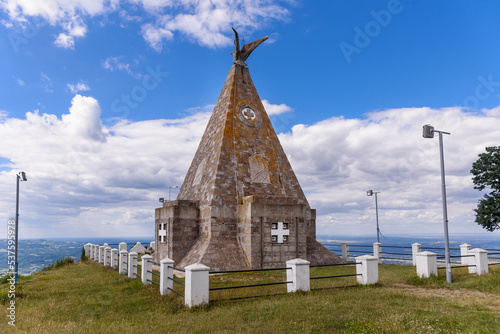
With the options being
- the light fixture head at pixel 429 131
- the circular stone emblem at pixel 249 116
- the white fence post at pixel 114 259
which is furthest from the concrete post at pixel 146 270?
the light fixture head at pixel 429 131

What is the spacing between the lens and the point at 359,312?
8.54m

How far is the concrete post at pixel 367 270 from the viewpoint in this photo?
40.2ft

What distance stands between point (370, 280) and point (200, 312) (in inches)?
249

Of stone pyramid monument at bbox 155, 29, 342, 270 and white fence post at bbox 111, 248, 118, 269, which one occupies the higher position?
stone pyramid monument at bbox 155, 29, 342, 270

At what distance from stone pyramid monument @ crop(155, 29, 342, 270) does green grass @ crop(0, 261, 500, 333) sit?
4.31 meters

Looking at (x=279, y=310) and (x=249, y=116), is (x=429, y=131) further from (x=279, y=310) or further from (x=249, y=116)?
(x=249, y=116)

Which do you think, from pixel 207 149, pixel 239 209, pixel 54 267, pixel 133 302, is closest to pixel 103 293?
pixel 133 302

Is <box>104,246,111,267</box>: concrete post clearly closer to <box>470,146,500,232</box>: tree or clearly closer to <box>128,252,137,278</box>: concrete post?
<box>128,252,137,278</box>: concrete post

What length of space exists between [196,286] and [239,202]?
952 centimetres

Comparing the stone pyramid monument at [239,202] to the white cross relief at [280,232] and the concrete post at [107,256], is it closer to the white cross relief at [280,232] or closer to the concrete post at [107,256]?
the white cross relief at [280,232]

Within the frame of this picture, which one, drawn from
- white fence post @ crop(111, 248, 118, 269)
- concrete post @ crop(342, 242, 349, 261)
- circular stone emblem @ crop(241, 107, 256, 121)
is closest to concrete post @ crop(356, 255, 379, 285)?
concrete post @ crop(342, 242, 349, 261)

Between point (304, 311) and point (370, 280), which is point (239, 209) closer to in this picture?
point (370, 280)

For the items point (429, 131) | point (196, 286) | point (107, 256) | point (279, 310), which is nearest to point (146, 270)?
point (196, 286)

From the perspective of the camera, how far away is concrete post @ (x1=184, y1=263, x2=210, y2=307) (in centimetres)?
946
